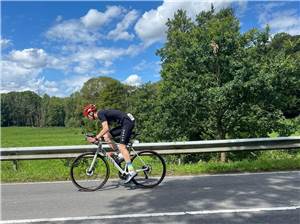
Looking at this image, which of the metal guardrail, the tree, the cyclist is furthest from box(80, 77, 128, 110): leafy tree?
the cyclist

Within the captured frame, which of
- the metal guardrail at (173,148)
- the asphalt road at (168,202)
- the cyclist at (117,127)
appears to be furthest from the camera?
the metal guardrail at (173,148)

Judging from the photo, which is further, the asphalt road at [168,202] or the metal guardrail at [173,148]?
the metal guardrail at [173,148]

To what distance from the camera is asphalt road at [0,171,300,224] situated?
18.6ft

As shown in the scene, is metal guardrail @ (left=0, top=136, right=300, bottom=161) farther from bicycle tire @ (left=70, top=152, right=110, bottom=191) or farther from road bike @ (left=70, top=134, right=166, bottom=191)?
bicycle tire @ (left=70, top=152, right=110, bottom=191)

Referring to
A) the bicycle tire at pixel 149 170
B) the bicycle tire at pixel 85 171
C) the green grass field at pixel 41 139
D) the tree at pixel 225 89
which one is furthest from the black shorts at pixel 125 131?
the green grass field at pixel 41 139

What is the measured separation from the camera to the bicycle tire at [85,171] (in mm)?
7988

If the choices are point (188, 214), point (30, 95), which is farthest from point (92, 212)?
point (30, 95)

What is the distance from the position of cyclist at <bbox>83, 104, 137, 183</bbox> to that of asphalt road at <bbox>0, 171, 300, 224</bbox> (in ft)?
2.01

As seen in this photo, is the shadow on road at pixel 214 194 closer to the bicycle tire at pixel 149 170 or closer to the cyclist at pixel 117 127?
the bicycle tire at pixel 149 170

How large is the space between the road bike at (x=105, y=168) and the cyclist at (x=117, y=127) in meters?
0.13

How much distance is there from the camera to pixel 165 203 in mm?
6520

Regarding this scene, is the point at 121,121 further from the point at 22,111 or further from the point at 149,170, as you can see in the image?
the point at 22,111

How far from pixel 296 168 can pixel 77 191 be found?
5.26 metres

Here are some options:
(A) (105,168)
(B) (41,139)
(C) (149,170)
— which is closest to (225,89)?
(C) (149,170)
